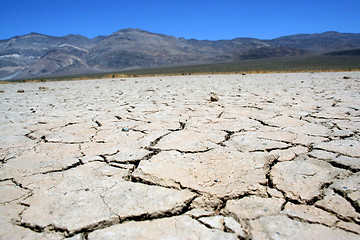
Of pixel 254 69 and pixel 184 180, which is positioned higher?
pixel 254 69

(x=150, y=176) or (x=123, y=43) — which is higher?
(x=123, y=43)

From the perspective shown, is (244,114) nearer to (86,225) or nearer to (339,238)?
(339,238)

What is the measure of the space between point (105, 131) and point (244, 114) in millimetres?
1513

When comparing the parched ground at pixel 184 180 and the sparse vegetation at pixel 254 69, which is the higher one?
the sparse vegetation at pixel 254 69

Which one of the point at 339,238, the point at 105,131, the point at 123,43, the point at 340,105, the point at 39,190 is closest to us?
the point at 339,238

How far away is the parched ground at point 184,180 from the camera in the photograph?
0.98 metres

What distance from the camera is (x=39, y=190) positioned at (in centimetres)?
127

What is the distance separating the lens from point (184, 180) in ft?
4.43

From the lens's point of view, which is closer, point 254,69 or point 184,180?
point 184,180

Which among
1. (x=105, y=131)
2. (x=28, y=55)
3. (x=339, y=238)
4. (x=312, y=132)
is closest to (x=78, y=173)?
(x=105, y=131)

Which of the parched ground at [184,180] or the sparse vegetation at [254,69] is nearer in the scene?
the parched ground at [184,180]

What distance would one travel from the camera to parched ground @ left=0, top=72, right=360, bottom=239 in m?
0.98

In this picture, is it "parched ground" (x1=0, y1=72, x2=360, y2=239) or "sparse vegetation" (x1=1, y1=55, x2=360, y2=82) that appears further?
"sparse vegetation" (x1=1, y1=55, x2=360, y2=82)

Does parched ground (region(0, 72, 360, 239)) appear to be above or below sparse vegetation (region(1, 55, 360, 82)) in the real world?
below
